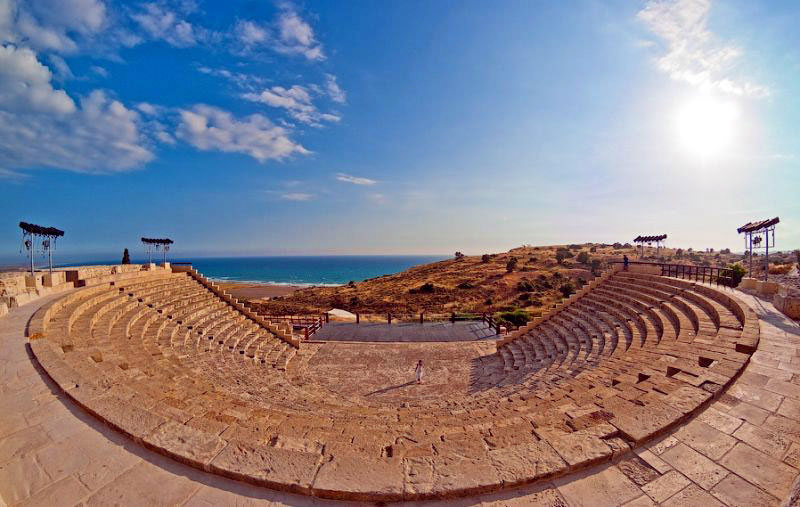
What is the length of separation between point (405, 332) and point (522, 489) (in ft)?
53.7

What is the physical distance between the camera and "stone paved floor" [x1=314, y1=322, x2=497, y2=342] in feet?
60.5

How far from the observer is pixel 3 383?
17.7 ft

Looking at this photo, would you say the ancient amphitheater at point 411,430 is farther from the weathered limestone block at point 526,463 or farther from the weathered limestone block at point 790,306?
the weathered limestone block at point 790,306

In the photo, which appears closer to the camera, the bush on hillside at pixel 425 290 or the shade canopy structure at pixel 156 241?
the shade canopy structure at pixel 156 241

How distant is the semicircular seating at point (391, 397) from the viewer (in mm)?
3740

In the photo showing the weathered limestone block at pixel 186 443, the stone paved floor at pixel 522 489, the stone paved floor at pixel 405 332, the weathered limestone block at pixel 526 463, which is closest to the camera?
the stone paved floor at pixel 522 489

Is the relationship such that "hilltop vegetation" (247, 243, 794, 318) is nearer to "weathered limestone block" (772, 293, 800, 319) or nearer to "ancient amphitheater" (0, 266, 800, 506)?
"weathered limestone block" (772, 293, 800, 319)

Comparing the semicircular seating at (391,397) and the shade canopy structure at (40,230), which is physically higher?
the shade canopy structure at (40,230)

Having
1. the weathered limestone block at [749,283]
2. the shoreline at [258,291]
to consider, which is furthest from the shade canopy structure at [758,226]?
the shoreline at [258,291]

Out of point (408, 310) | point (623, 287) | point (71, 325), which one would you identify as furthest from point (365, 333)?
point (623, 287)

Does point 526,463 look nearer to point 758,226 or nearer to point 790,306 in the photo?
point 790,306

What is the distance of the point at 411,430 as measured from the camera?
5.29 meters

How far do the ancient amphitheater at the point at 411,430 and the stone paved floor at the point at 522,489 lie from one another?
0.02m

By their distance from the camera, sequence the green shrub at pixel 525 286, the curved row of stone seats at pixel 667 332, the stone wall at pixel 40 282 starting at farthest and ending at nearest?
the green shrub at pixel 525 286 → the stone wall at pixel 40 282 → the curved row of stone seats at pixel 667 332
